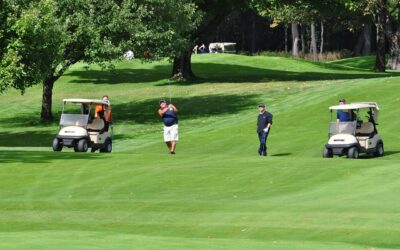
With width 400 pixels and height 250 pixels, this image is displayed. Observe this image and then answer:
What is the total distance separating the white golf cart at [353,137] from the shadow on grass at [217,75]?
3095cm

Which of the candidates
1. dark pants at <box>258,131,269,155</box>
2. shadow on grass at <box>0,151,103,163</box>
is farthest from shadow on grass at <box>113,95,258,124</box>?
shadow on grass at <box>0,151,103,163</box>

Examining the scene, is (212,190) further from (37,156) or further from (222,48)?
(222,48)

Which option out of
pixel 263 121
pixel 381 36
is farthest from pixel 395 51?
pixel 263 121

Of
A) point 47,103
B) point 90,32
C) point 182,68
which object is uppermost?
point 90,32

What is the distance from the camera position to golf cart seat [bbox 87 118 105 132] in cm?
3553

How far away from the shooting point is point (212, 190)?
24.8 m

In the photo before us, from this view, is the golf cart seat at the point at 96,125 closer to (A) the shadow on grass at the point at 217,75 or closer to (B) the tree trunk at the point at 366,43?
(A) the shadow on grass at the point at 217,75

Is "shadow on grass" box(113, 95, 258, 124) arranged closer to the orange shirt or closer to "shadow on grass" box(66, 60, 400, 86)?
"shadow on grass" box(66, 60, 400, 86)

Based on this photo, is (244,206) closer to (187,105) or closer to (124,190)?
(124,190)

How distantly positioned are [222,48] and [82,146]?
240 ft

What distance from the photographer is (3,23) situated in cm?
4275

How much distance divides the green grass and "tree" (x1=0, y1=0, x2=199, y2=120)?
3.64 meters

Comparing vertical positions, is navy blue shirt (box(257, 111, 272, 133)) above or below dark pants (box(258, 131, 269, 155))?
above

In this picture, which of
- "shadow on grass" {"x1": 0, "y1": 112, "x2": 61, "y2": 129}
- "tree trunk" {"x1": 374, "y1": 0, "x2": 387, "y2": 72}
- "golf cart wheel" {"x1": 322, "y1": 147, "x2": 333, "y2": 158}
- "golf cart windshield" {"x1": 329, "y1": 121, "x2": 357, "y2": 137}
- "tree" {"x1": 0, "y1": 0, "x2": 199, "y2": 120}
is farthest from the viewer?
"tree trunk" {"x1": 374, "y1": 0, "x2": 387, "y2": 72}
